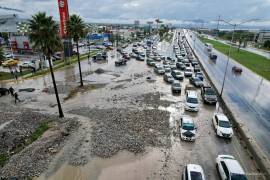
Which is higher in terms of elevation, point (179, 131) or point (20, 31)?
point (20, 31)

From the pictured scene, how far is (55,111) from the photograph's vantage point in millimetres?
32125

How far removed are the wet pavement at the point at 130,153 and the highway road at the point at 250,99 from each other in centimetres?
325

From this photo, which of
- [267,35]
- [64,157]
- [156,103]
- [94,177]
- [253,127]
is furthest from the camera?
[267,35]

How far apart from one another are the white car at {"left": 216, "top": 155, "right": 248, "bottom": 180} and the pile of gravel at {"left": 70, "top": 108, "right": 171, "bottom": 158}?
5912 millimetres

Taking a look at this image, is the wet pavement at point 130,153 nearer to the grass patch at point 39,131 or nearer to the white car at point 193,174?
the white car at point 193,174

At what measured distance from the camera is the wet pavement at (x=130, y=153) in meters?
18.9

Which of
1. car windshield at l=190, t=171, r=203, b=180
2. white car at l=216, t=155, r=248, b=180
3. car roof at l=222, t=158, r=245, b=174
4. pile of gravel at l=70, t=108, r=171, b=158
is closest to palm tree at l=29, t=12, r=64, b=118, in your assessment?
pile of gravel at l=70, t=108, r=171, b=158

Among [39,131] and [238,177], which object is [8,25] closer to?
[39,131]

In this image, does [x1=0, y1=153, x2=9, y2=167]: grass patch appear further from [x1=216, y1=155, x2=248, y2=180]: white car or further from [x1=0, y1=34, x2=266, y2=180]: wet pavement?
[x1=216, y1=155, x2=248, y2=180]: white car

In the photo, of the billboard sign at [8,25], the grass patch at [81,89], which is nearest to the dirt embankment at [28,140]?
the grass patch at [81,89]

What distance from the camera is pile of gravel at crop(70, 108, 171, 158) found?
22.3 m

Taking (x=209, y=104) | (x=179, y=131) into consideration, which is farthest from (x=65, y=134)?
(x=209, y=104)

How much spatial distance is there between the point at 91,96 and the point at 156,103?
12.4m

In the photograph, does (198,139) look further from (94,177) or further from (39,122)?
(39,122)
